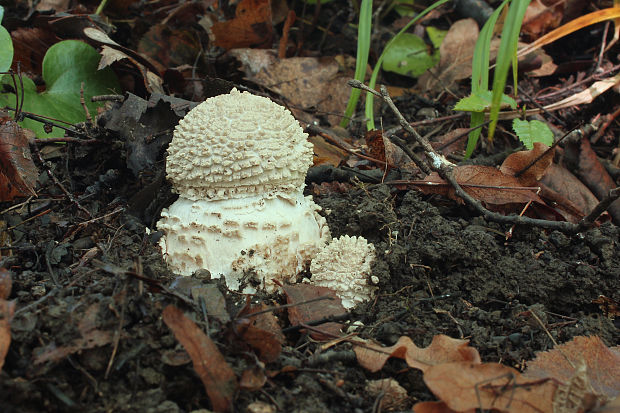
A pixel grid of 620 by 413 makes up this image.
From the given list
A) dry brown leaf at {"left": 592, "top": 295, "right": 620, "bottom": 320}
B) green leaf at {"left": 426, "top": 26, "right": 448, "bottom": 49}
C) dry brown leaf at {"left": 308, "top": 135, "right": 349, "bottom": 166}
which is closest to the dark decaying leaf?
dry brown leaf at {"left": 308, "top": 135, "right": 349, "bottom": 166}

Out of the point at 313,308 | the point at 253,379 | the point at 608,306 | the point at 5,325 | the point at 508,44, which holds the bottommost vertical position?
the point at 608,306

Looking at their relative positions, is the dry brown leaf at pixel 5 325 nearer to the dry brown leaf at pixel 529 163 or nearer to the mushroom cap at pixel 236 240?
the mushroom cap at pixel 236 240

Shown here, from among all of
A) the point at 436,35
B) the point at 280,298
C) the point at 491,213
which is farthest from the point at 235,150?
the point at 436,35

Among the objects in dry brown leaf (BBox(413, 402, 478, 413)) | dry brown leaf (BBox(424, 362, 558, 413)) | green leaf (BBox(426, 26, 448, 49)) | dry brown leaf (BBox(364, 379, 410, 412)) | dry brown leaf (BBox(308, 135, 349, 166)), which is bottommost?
dry brown leaf (BBox(364, 379, 410, 412))

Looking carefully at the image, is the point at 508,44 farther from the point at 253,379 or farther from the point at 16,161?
the point at 16,161

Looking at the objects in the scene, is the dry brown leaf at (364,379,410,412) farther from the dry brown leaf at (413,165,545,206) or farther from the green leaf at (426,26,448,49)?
the green leaf at (426,26,448,49)

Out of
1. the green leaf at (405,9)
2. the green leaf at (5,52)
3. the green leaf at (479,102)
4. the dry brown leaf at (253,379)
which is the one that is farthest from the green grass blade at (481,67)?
the green leaf at (5,52)
